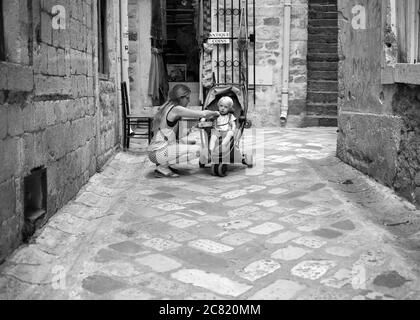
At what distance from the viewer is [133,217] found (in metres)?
4.53

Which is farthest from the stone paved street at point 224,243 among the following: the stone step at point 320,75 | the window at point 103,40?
the stone step at point 320,75

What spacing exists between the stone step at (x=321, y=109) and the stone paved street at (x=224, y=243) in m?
5.43

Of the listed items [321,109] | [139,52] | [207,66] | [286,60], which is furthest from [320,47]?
[139,52]

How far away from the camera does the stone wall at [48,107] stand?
11.1 feet

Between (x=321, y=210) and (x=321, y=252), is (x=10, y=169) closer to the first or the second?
(x=321, y=252)

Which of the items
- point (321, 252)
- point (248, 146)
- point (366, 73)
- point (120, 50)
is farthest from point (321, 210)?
point (120, 50)

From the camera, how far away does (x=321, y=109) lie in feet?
37.7

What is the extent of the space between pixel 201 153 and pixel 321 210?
2.23m

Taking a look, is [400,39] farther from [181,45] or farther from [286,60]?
[181,45]

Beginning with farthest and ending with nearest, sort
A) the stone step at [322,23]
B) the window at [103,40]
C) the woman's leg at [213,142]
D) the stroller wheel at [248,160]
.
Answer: the stone step at [322,23] < the window at [103,40] < the stroller wheel at [248,160] < the woman's leg at [213,142]

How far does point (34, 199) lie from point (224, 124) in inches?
124

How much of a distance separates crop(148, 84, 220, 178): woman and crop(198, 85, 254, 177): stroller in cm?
25

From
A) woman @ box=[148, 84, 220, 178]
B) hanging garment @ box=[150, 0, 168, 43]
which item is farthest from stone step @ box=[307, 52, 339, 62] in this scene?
woman @ box=[148, 84, 220, 178]

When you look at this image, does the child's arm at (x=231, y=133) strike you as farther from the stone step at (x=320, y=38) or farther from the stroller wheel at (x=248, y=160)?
the stone step at (x=320, y=38)
